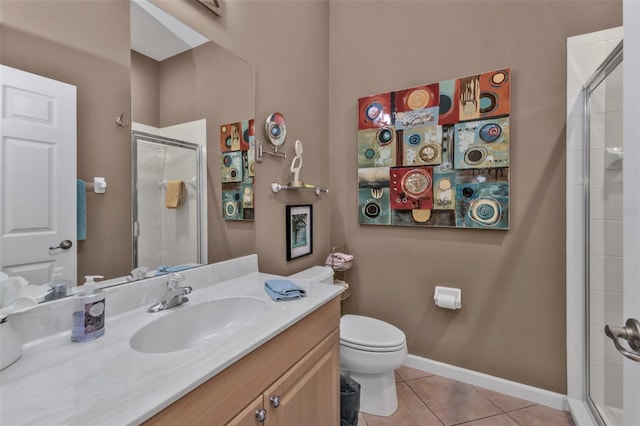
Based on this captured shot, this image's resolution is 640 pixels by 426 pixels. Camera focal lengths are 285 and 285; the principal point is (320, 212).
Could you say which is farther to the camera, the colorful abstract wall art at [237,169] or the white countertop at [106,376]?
the colorful abstract wall art at [237,169]

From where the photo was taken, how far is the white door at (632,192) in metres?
0.66

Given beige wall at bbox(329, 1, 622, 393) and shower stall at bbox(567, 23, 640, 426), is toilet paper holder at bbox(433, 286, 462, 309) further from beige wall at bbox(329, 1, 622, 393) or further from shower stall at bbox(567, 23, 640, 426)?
shower stall at bbox(567, 23, 640, 426)

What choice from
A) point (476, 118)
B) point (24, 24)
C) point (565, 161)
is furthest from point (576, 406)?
point (24, 24)

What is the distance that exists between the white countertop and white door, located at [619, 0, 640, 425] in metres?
0.89

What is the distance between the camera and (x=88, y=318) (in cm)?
79

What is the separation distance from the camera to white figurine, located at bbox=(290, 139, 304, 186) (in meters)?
1.81

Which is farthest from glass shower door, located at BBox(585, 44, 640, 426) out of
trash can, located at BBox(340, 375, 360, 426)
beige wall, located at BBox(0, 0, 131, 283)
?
beige wall, located at BBox(0, 0, 131, 283)

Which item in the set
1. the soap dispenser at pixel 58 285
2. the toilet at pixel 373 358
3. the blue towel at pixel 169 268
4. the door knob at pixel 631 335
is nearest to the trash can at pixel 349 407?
the toilet at pixel 373 358

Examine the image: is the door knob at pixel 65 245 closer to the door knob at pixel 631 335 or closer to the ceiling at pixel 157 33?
the ceiling at pixel 157 33

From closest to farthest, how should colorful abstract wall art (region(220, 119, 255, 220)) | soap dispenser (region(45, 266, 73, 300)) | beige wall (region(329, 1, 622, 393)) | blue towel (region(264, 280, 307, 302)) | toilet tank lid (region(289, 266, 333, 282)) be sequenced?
soap dispenser (region(45, 266, 73, 300)), blue towel (region(264, 280, 307, 302)), colorful abstract wall art (region(220, 119, 255, 220)), beige wall (region(329, 1, 622, 393)), toilet tank lid (region(289, 266, 333, 282))

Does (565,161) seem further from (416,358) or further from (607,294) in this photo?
(416,358)

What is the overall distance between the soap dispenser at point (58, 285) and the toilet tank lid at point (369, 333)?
4.09 feet

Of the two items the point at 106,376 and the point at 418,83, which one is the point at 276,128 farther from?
the point at 106,376

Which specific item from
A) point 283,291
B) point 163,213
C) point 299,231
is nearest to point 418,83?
point 299,231
